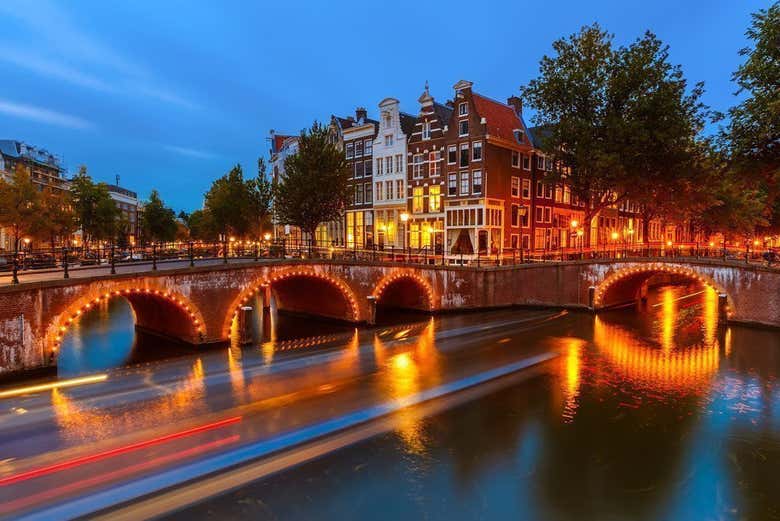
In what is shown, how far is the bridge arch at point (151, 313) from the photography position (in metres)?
19.4

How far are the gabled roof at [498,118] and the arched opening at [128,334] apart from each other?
33606 mm

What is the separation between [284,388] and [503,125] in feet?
131

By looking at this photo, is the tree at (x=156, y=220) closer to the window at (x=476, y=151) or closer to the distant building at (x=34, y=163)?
the distant building at (x=34, y=163)

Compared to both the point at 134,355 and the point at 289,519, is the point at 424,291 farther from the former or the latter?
the point at 289,519

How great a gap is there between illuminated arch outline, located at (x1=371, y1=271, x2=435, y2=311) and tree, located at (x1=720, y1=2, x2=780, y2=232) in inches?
882

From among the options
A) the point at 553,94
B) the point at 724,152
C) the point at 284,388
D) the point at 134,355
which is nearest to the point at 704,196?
the point at 724,152

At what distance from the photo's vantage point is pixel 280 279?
29484mm

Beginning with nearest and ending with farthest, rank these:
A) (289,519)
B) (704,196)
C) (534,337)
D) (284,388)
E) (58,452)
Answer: (289,519) < (58,452) < (284,388) < (534,337) < (704,196)

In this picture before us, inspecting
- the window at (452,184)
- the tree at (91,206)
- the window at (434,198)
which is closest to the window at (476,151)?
the window at (452,184)

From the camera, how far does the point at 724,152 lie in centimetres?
3272

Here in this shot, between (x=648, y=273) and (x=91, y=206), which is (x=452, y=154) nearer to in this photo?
(x=648, y=273)

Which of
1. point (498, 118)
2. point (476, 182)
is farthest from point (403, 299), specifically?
point (498, 118)

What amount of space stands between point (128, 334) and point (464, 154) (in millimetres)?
33876

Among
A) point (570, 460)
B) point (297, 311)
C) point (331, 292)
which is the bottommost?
point (570, 460)
